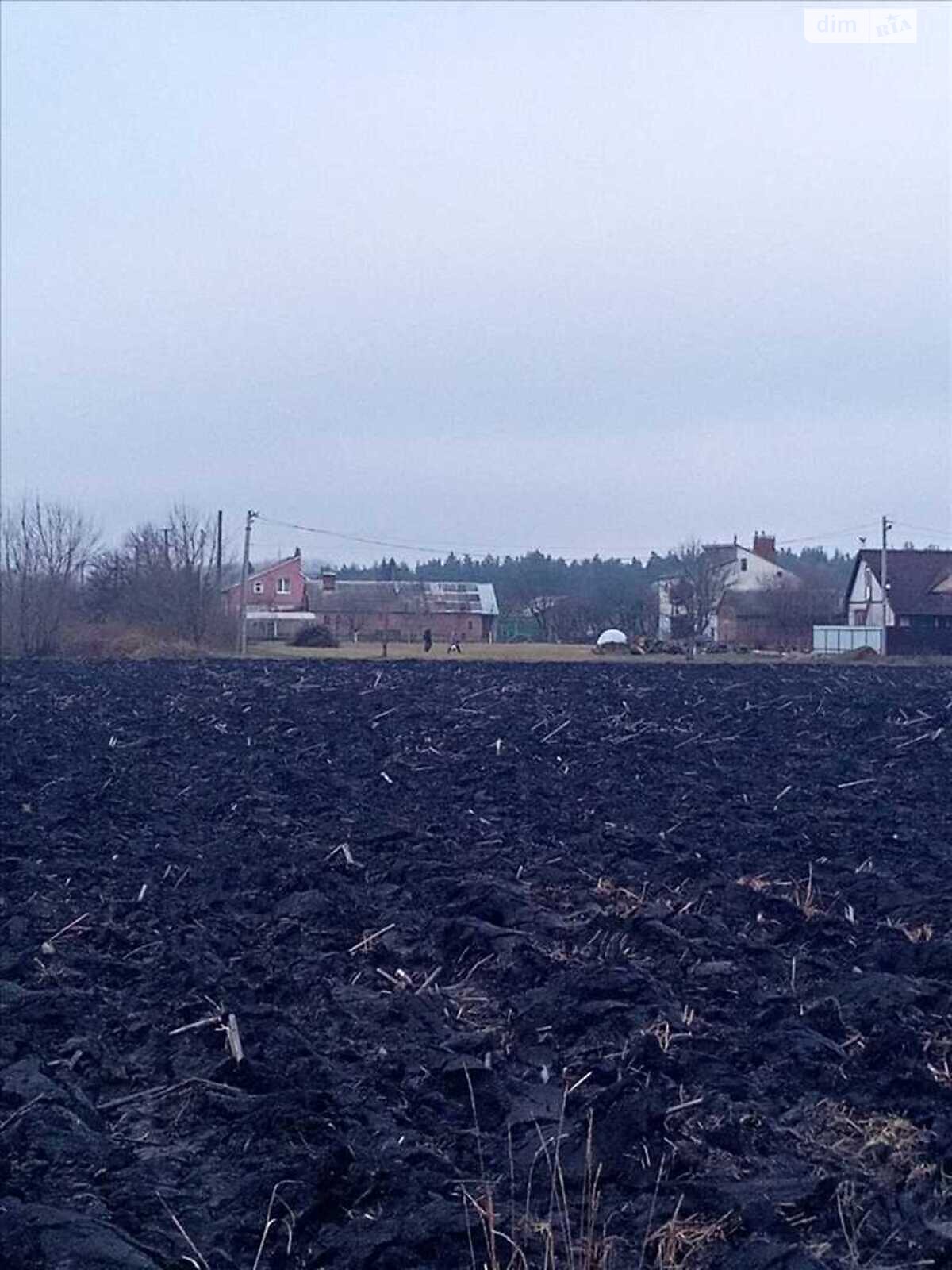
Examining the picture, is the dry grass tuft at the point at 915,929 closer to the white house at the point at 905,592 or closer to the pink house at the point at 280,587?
the white house at the point at 905,592

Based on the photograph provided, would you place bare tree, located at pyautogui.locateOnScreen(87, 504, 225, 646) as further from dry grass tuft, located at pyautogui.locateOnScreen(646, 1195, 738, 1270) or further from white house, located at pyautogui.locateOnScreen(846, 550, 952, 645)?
dry grass tuft, located at pyautogui.locateOnScreen(646, 1195, 738, 1270)

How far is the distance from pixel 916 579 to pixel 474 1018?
43.5 metres

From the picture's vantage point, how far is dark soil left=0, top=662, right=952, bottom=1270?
4676mm

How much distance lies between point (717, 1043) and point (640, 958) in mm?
1501

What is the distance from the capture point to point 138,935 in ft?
27.8

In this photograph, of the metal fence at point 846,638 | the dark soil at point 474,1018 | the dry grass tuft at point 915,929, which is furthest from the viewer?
the metal fence at point 846,638

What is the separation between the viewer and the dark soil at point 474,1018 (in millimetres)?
4676

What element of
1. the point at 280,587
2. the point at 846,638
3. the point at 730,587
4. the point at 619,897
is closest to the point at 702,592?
the point at 730,587

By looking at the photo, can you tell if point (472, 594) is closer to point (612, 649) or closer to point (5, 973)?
point (612, 649)

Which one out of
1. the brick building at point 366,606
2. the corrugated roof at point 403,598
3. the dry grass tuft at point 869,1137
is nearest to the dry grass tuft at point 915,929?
the dry grass tuft at point 869,1137

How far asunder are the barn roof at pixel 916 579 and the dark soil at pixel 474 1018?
3072 cm

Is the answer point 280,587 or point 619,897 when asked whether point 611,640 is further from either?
point 619,897

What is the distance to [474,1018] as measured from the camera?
697cm

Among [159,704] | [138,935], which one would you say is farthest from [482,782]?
[159,704]
